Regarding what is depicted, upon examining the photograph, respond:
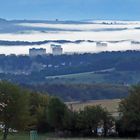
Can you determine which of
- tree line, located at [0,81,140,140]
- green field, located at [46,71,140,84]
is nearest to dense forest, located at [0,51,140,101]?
green field, located at [46,71,140,84]

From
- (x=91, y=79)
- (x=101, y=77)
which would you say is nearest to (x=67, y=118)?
(x=91, y=79)

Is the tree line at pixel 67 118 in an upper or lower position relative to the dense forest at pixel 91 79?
lower

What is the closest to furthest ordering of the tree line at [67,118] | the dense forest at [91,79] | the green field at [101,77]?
1. the tree line at [67,118]
2. the dense forest at [91,79]
3. the green field at [101,77]

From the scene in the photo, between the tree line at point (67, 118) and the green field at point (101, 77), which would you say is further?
the green field at point (101, 77)

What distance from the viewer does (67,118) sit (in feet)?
211

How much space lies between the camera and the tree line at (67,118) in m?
58.4

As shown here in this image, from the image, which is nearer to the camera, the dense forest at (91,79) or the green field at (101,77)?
the dense forest at (91,79)

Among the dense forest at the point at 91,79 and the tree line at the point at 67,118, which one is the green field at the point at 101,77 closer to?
the dense forest at the point at 91,79

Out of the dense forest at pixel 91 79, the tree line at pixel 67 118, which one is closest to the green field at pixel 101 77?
the dense forest at pixel 91 79

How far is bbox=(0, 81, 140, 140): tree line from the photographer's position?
58.4 meters

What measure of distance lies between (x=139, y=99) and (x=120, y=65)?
425 feet

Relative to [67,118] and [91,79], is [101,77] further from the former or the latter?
[67,118]

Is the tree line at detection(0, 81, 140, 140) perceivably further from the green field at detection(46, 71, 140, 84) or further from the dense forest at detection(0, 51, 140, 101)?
the green field at detection(46, 71, 140, 84)

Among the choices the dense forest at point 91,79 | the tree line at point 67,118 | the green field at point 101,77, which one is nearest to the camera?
the tree line at point 67,118
